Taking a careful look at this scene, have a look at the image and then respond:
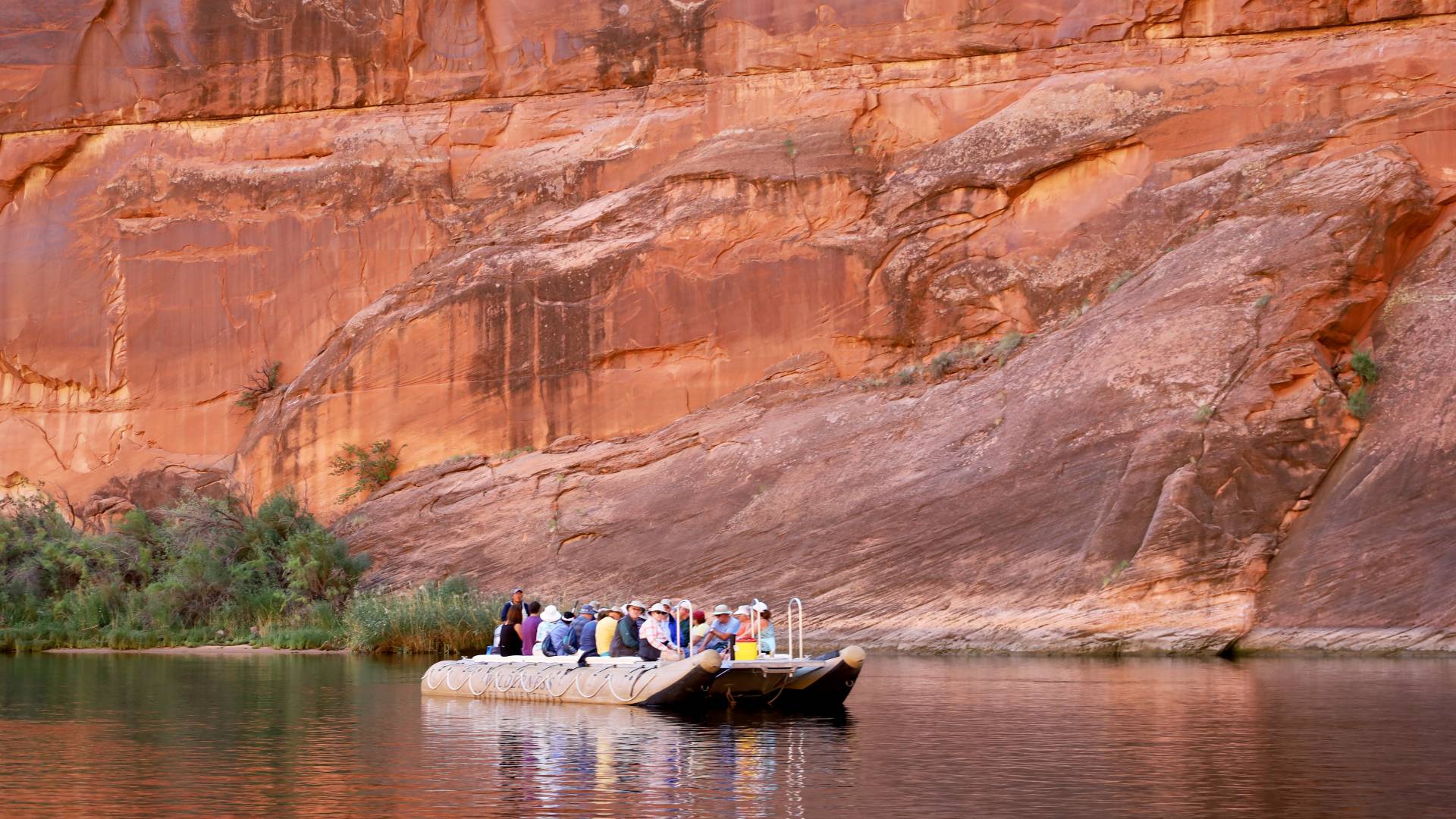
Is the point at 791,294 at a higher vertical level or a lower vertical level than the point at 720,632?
higher

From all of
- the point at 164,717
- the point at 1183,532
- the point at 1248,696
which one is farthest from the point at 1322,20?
the point at 164,717

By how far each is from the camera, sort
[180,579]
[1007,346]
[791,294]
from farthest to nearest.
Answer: [791,294], [180,579], [1007,346]

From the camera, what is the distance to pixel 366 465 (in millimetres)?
36594

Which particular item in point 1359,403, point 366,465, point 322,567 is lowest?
point 322,567

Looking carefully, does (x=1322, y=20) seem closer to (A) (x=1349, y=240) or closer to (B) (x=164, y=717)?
(A) (x=1349, y=240)

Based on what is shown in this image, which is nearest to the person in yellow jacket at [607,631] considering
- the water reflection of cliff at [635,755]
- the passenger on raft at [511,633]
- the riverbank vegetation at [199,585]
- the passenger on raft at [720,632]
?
the water reflection of cliff at [635,755]

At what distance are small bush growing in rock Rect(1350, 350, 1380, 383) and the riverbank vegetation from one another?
15.5 m

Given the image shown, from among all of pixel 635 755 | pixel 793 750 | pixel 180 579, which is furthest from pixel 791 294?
pixel 635 755

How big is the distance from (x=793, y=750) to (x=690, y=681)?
10.9ft

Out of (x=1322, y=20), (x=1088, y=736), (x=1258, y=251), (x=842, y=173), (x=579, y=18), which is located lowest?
(x=1088, y=736)

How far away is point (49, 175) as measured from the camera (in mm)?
41875

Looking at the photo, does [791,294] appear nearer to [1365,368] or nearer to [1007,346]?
[1007,346]

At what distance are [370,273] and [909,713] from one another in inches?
972

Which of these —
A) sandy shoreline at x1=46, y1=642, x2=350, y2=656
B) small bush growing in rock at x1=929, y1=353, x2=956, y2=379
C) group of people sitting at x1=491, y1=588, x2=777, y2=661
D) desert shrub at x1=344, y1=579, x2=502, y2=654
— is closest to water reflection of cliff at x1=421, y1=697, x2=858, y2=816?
group of people sitting at x1=491, y1=588, x2=777, y2=661
